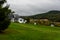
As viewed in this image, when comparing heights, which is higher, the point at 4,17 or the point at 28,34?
the point at 4,17

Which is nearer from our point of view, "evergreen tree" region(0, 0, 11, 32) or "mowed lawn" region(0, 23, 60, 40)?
"mowed lawn" region(0, 23, 60, 40)

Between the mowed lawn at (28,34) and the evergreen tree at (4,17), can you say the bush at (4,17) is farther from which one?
the mowed lawn at (28,34)

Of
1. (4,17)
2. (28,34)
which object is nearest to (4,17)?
(4,17)

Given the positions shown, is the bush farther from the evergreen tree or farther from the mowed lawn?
the mowed lawn

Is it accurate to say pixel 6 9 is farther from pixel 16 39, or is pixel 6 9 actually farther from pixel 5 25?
pixel 16 39

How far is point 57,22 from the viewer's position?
261 ft

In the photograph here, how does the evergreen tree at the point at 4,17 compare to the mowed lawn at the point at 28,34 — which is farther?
the evergreen tree at the point at 4,17

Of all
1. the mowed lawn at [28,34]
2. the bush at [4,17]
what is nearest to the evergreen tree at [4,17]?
the bush at [4,17]

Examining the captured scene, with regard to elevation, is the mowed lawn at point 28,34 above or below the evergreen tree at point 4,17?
below

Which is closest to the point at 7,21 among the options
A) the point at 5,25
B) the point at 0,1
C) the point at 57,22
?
the point at 5,25

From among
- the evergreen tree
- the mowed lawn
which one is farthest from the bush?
the mowed lawn

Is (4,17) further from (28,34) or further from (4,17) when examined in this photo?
(28,34)

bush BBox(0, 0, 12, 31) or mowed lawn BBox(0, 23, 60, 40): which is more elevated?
Answer: bush BBox(0, 0, 12, 31)

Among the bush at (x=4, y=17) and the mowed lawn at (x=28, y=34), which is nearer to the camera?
the mowed lawn at (x=28, y=34)
